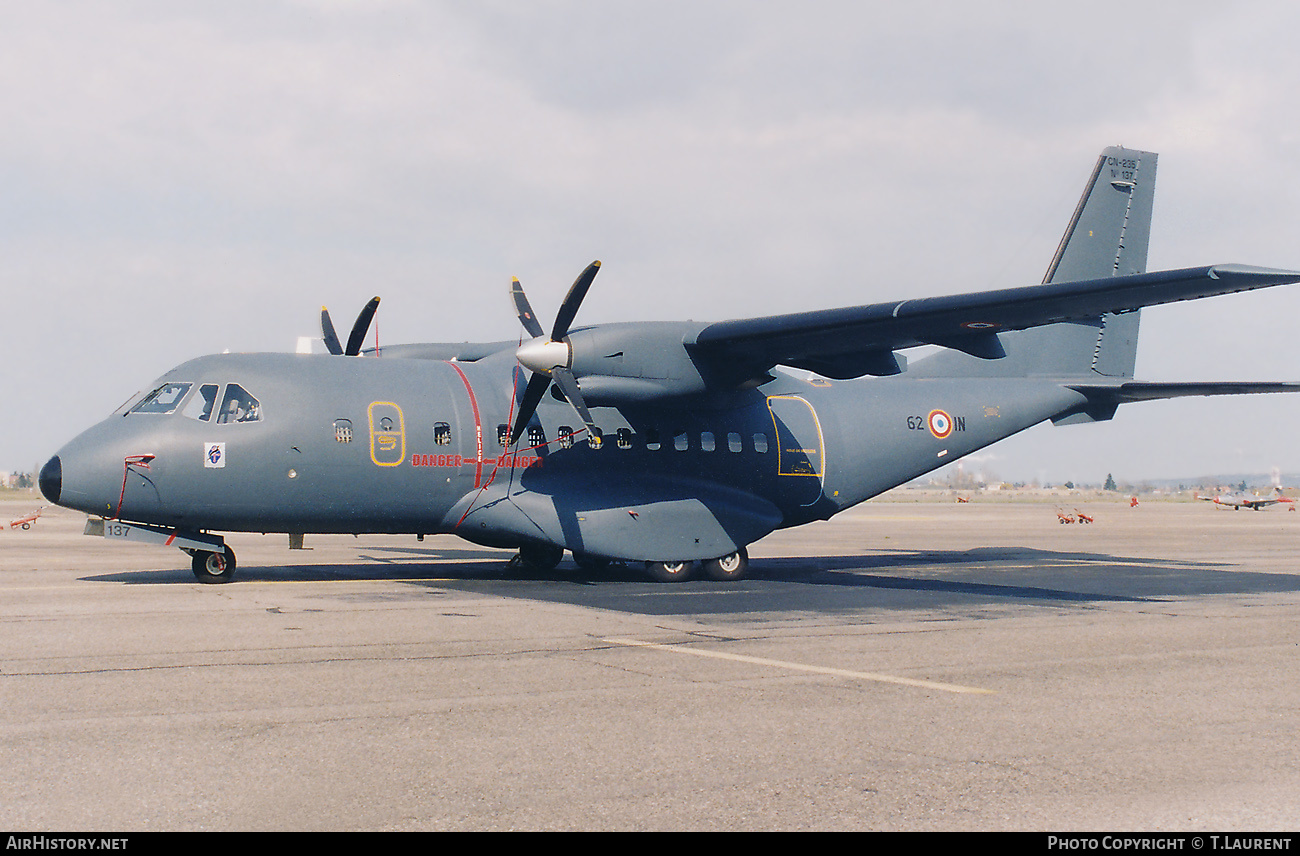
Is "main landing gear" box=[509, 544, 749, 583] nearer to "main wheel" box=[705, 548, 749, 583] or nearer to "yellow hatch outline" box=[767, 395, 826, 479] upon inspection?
"main wheel" box=[705, 548, 749, 583]

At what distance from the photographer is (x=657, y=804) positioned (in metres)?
5.68

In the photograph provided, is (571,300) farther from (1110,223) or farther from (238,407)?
(1110,223)

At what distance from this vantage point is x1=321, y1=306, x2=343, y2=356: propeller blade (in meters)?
22.6

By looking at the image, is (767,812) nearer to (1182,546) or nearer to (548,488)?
(548,488)

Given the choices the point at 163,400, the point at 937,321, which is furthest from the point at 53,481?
the point at 937,321

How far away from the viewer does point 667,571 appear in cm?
1998

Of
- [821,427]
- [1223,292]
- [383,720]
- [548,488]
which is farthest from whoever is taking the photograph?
[821,427]

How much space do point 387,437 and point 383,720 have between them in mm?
10902

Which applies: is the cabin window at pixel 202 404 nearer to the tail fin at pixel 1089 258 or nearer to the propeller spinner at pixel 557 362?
the propeller spinner at pixel 557 362

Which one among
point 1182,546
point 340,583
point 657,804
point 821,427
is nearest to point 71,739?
point 657,804

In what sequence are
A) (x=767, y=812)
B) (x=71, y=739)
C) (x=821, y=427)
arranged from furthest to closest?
1. (x=821, y=427)
2. (x=71, y=739)
3. (x=767, y=812)

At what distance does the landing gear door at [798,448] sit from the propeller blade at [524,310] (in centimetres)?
503

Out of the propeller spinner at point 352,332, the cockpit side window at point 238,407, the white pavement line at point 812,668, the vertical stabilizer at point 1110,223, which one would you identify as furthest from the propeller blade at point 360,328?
the vertical stabilizer at point 1110,223

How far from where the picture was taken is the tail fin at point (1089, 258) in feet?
80.5
